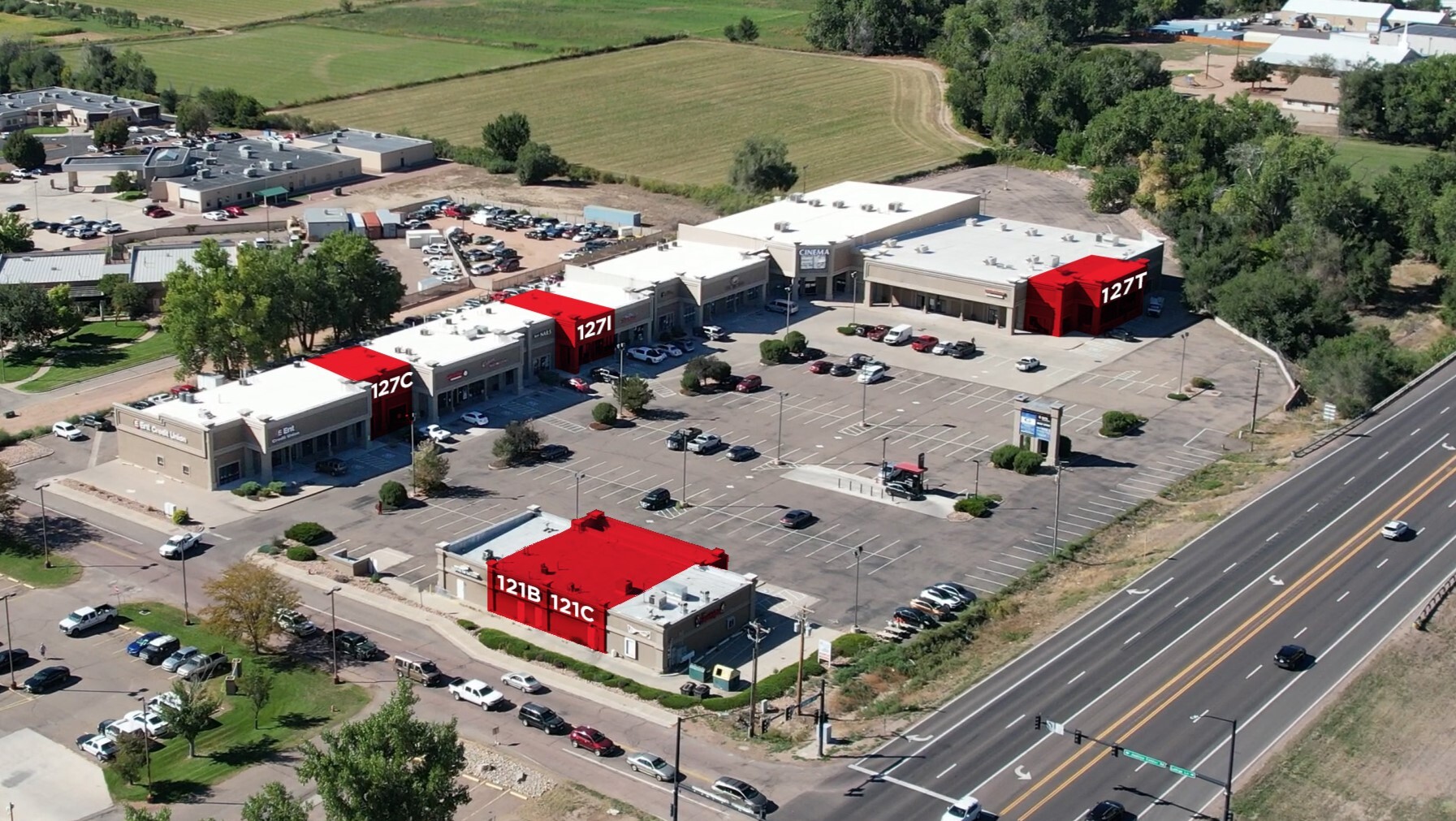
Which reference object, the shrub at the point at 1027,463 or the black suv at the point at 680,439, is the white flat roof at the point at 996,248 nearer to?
the shrub at the point at 1027,463

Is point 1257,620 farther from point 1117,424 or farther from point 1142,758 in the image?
point 1117,424

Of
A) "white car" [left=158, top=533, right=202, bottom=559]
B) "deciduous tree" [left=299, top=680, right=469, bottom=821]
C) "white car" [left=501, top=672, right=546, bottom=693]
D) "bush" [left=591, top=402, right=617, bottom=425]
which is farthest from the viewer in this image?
"bush" [left=591, top=402, right=617, bottom=425]

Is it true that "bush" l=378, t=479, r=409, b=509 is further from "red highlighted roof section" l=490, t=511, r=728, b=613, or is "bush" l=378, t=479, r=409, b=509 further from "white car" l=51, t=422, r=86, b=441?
"white car" l=51, t=422, r=86, b=441

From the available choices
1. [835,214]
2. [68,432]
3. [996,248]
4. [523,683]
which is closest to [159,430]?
[68,432]

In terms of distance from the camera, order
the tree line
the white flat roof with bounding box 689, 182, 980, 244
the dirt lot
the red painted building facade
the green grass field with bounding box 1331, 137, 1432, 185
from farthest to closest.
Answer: the green grass field with bounding box 1331, 137, 1432, 185 < the white flat roof with bounding box 689, 182, 980, 244 < the red painted building facade < the tree line < the dirt lot

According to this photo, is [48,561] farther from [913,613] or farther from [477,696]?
[913,613]

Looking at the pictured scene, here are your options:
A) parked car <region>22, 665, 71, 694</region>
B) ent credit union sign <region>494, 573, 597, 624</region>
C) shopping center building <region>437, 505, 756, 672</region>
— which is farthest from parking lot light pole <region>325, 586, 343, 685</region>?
parked car <region>22, 665, 71, 694</region>
